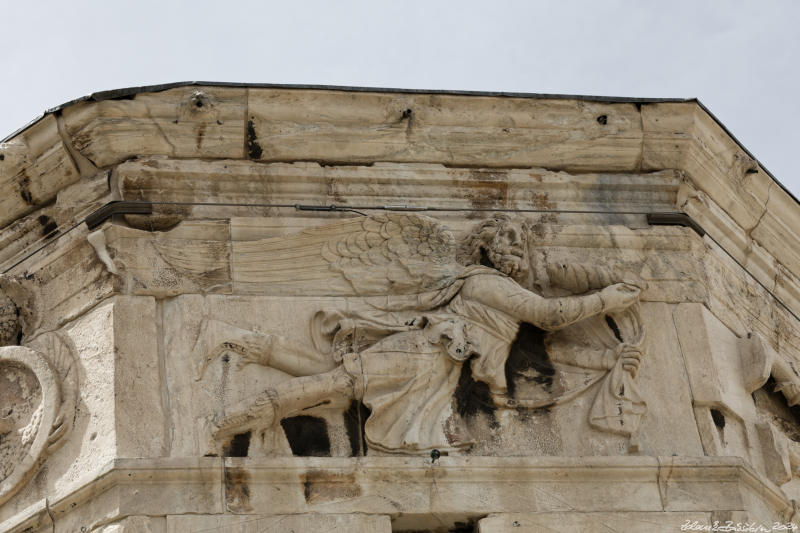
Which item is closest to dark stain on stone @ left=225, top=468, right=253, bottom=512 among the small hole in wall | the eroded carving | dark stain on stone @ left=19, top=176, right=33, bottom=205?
the eroded carving

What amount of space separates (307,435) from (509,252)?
1578 millimetres

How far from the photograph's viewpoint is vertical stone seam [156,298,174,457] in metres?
9.03

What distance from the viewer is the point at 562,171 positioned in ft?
34.4

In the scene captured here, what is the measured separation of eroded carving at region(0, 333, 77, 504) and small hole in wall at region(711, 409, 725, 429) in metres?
3.41

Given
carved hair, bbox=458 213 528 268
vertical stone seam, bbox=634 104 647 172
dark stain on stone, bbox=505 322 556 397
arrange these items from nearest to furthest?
dark stain on stone, bbox=505 322 556 397 < carved hair, bbox=458 213 528 268 < vertical stone seam, bbox=634 104 647 172

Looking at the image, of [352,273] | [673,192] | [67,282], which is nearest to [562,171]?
[673,192]

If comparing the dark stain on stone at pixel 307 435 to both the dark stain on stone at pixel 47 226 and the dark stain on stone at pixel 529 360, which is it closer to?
the dark stain on stone at pixel 529 360

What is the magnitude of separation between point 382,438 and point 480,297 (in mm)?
1015

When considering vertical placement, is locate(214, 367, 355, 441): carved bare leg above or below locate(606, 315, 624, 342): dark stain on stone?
below

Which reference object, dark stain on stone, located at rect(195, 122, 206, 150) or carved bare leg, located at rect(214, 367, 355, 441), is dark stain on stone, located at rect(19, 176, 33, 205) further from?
carved bare leg, located at rect(214, 367, 355, 441)

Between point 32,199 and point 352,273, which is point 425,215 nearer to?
point 352,273

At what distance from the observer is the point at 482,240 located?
9945 millimetres

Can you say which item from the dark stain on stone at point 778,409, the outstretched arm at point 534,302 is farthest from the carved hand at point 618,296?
the dark stain on stone at point 778,409

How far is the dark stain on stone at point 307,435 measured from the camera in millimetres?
9141
